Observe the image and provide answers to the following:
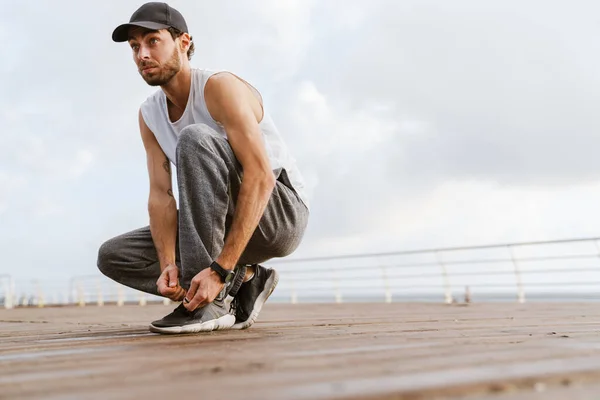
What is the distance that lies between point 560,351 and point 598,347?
5.1 inches

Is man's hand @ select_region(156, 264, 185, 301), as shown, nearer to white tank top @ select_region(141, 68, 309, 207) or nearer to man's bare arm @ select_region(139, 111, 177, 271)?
man's bare arm @ select_region(139, 111, 177, 271)

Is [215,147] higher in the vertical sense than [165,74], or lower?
lower

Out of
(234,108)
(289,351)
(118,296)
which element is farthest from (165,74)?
(118,296)

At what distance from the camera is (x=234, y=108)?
1.82m

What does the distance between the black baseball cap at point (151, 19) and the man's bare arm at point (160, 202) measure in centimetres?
37

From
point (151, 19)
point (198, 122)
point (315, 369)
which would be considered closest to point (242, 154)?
point (198, 122)

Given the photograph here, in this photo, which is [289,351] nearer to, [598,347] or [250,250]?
[598,347]

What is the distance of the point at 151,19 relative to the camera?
75.1 inches

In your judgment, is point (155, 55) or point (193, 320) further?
point (155, 55)

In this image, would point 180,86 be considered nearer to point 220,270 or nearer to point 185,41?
point 185,41

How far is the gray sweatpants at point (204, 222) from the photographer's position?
173 cm

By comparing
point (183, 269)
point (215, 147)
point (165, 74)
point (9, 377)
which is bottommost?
point (9, 377)

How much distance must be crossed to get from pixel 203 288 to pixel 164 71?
68cm

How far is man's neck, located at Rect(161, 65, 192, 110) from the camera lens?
1.97 metres
